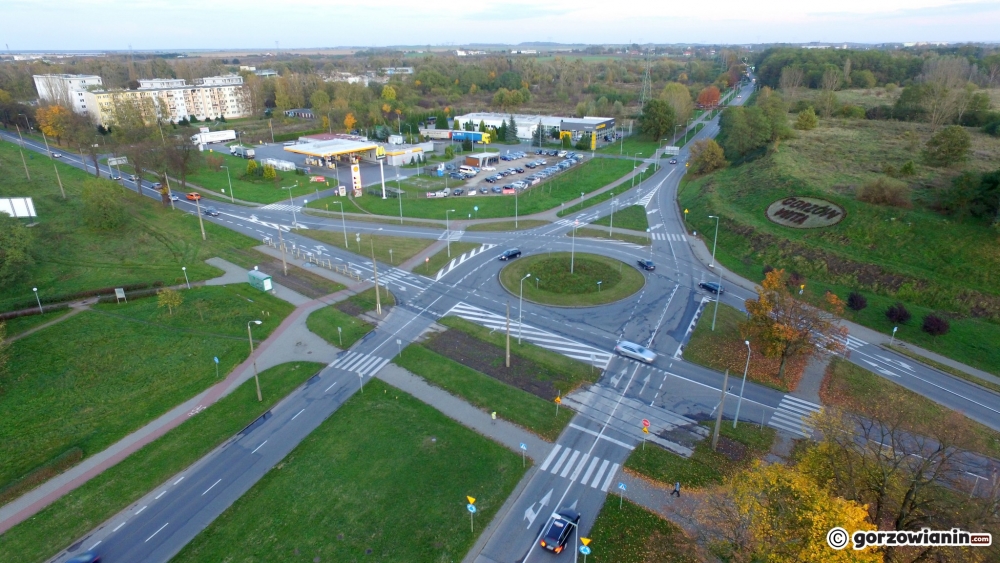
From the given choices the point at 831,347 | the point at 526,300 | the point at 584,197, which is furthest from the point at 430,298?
the point at 584,197

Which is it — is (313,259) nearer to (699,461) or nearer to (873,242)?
(699,461)

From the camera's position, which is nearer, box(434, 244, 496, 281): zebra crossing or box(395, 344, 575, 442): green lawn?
box(395, 344, 575, 442): green lawn

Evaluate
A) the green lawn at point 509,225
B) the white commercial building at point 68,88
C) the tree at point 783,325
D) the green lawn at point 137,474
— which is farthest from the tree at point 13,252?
the white commercial building at point 68,88

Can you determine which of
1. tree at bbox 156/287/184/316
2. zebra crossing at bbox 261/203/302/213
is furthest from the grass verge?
zebra crossing at bbox 261/203/302/213

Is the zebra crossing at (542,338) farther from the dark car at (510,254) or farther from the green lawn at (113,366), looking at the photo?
the green lawn at (113,366)

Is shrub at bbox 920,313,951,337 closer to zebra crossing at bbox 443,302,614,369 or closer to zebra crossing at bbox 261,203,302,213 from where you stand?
zebra crossing at bbox 443,302,614,369

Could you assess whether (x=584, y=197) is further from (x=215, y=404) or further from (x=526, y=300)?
(x=215, y=404)

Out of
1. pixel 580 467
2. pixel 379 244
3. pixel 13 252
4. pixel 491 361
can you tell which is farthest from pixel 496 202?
pixel 13 252
